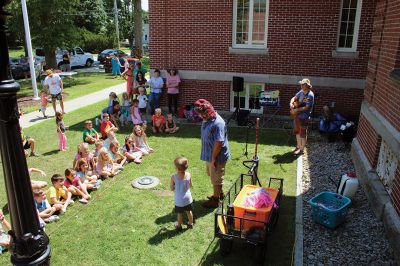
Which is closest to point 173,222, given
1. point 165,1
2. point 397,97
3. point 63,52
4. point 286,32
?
point 397,97

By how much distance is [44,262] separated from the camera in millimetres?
2820

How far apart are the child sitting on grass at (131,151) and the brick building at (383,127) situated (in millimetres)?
5453

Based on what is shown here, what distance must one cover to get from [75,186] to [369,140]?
254 inches

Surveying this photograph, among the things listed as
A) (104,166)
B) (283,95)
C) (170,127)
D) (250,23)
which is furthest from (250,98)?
(104,166)

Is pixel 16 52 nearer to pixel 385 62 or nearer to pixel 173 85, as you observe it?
pixel 173 85

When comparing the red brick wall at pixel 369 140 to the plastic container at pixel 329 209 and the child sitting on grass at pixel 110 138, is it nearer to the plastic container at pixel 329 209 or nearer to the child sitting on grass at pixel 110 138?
the plastic container at pixel 329 209

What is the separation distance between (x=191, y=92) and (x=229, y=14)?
3197 millimetres

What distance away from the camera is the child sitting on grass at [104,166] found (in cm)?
852

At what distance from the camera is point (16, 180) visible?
8.88ft

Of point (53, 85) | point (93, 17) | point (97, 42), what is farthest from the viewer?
point (93, 17)

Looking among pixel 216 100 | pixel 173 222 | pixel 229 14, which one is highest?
pixel 229 14

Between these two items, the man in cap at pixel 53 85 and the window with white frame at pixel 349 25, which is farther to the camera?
the man in cap at pixel 53 85

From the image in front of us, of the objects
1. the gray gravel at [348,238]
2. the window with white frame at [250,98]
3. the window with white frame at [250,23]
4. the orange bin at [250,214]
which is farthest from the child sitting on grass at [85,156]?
the window with white frame at [250,23]

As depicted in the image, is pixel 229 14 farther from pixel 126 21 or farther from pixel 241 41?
pixel 126 21
